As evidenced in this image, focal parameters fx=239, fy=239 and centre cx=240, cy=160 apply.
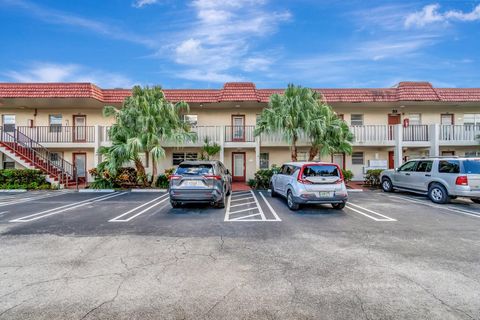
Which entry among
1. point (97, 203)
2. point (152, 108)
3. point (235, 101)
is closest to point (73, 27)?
point (152, 108)

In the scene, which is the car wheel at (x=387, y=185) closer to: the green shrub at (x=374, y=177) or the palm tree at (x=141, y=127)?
the green shrub at (x=374, y=177)

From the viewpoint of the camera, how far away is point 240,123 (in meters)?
18.4

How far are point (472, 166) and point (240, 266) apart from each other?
10.0 metres

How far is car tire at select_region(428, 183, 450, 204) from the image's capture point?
372 inches

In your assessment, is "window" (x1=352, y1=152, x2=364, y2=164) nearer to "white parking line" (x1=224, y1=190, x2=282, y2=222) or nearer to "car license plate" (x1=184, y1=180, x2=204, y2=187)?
"white parking line" (x1=224, y1=190, x2=282, y2=222)

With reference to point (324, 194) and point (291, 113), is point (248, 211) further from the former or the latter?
point (291, 113)

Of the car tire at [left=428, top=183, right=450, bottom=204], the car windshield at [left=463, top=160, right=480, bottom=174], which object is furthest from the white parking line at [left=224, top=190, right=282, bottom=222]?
the car windshield at [left=463, top=160, right=480, bottom=174]

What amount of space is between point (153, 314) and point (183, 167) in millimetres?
5784

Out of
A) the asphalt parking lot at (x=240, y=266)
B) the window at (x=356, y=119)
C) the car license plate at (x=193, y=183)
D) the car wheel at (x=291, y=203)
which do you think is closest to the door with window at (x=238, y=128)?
the window at (x=356, y=119)

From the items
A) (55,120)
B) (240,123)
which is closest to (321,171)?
(240,123)

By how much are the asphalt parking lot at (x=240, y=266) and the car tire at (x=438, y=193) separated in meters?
1.91

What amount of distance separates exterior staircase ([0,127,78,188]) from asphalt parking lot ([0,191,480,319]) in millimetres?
8734

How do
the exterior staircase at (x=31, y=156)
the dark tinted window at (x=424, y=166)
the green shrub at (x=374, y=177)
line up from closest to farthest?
the dark tinted window at (x=424, y=166), the green shrub at (x=374, y=177), the exterior staircase at (x=31, y=156)

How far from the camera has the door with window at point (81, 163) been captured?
705 inches
